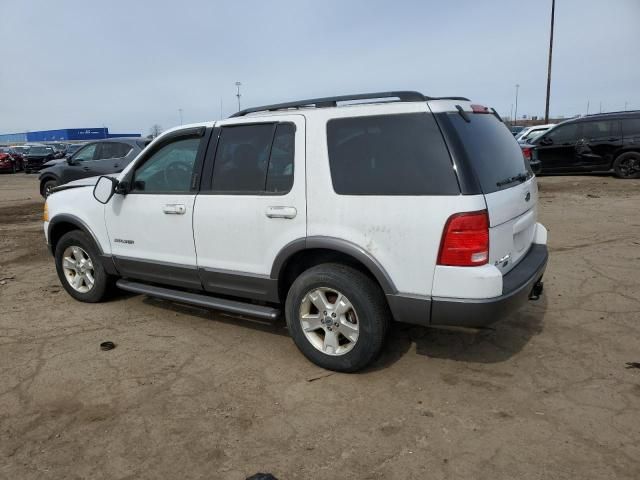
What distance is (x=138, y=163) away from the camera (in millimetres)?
4391

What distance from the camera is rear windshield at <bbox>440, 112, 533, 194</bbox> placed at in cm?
303

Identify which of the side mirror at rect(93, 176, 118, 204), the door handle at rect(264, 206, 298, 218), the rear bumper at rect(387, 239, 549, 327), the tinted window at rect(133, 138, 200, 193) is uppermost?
the tinted window at rect(133, 138, 200, 193)

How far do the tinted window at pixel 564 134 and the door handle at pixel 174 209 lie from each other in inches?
499

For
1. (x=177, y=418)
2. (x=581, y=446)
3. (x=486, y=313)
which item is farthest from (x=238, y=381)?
(x=581, y=446)

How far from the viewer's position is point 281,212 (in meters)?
3.48

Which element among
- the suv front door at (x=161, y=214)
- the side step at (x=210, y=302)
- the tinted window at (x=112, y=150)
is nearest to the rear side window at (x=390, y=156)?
the side step at (x=210, y=302)

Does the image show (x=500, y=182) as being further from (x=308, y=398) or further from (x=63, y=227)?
(x=63, y=227)

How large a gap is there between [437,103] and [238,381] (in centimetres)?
231

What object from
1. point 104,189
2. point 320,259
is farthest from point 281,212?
point 104,189

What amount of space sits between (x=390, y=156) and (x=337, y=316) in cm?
114

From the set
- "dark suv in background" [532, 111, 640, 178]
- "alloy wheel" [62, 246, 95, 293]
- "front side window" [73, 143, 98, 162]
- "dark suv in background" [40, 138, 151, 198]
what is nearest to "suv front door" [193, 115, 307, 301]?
"alloy wheel" [62, 246, 95, 293]

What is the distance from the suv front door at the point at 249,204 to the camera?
349cm

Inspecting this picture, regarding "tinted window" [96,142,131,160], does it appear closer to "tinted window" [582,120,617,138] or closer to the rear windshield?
the rear windshield

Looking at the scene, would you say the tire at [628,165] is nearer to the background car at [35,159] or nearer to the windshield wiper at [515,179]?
the windshield wiper at [515,179]
